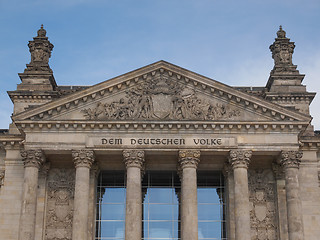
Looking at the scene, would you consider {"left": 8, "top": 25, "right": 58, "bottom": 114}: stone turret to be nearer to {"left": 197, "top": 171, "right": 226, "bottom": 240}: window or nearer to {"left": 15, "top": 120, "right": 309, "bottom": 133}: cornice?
{"left": 15, "top": 120, "right": 309, "bottom": 133}: cornice

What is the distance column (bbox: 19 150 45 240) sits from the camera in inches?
1331

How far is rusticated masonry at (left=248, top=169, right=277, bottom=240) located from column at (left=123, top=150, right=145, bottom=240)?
739 centimetres

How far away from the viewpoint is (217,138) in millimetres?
35969

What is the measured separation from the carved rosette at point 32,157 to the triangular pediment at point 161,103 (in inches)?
79.8

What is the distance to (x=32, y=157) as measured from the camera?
116 ft

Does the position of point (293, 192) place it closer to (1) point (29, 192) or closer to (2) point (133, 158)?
(2) point (133, 158)

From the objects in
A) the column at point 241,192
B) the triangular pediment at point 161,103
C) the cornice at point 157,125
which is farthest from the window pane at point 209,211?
the triangular pediment at point 161,103

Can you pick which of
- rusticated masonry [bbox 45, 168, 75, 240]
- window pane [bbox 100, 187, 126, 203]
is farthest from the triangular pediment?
window pane [bbox 100, 187, 126, 203]

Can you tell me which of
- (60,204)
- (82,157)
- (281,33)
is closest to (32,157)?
(82,157)

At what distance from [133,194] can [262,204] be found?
858 cm

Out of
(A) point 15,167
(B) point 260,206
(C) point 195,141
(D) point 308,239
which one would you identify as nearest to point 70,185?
(A) point 15,167

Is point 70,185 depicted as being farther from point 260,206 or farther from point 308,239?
point 308,239

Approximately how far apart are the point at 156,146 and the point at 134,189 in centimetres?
300

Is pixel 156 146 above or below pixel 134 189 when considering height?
above
